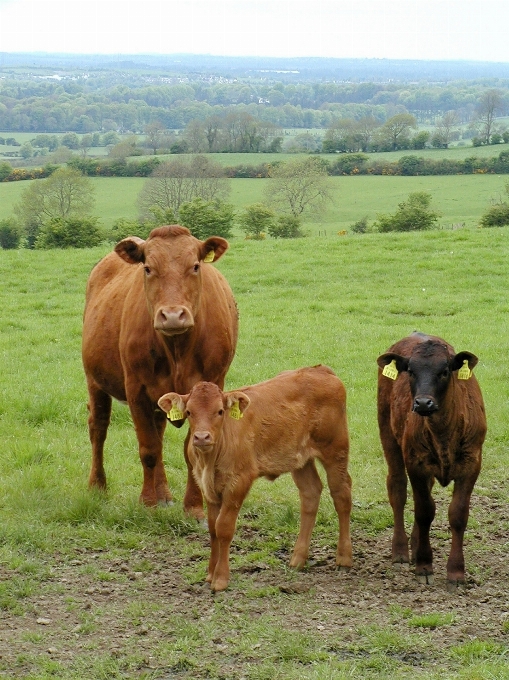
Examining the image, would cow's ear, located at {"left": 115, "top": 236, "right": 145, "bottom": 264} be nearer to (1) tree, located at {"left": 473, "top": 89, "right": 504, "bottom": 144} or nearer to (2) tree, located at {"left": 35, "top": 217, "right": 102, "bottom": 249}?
(2) tree, located at {"left": 35, "top": 217, "right": 102, "bottom": 249}

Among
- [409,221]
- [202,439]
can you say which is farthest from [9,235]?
[202,439]

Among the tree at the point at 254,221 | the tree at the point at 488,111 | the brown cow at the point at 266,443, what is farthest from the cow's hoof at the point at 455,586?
the tree at the point at 488,111

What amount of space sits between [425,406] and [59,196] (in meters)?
57.0

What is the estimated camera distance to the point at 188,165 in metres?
67.4

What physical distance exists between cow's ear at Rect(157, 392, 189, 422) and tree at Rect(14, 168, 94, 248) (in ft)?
173

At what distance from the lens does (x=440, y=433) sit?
→ 6.96 metres

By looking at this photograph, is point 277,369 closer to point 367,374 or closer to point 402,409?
point 367,374

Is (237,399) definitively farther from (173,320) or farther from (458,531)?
(458,531)

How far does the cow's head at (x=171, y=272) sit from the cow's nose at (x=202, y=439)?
1.20 metres

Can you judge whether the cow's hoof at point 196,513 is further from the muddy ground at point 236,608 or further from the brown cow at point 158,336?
the muddy ground at point 236,608

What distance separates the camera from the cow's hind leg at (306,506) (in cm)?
736

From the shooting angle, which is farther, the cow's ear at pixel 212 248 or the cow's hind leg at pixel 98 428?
the cow's hind leg at pixel 98 428

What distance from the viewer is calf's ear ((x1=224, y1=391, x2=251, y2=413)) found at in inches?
264

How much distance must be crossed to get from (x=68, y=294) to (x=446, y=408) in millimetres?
16381
